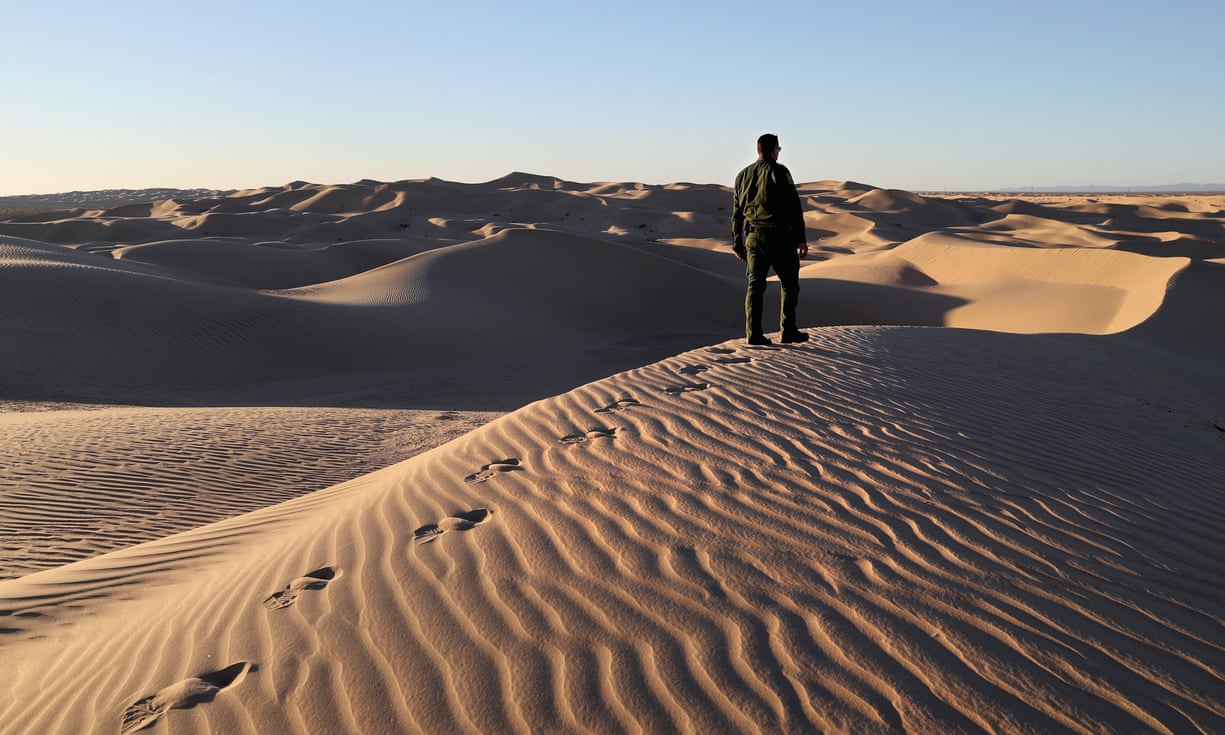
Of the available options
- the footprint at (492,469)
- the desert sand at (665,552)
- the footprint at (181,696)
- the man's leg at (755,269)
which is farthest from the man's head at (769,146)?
the footprint at (181,696)

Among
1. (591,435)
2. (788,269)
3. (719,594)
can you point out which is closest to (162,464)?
(591,435)

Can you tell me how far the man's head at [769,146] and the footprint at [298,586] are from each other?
193 inches

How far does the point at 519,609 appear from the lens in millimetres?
3344

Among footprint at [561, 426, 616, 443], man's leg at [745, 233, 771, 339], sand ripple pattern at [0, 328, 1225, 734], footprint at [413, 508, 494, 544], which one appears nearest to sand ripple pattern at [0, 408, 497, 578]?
sand ripple pattern at [0, 328, 1225, 734]

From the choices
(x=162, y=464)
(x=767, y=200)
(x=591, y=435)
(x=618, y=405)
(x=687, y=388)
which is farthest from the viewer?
(x=162, y=464)

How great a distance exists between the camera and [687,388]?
650 cm

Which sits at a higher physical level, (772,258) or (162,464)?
(772,258)

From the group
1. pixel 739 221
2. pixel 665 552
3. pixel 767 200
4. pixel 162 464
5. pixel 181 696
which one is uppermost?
pixel 767 200

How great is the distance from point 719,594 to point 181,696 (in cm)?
197

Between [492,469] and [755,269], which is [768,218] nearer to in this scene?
[755,269]

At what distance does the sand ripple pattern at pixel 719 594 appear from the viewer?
2781mm

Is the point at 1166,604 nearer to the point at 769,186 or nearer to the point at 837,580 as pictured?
the point at 837,580

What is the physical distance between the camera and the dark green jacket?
23.2 ft

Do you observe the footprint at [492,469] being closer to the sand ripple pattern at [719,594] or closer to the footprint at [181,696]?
the sand ripple pattern at [719,594]
